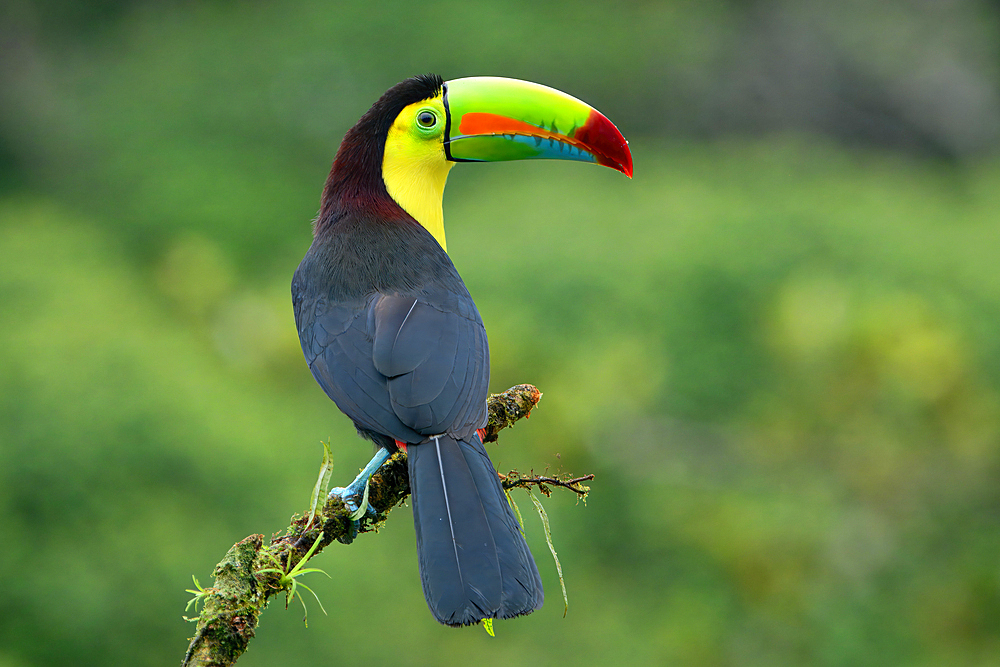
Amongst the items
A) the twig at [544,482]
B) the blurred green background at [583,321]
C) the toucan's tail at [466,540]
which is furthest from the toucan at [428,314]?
the blurred green background at [583,321]

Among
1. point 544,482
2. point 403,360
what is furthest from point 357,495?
point 544,482

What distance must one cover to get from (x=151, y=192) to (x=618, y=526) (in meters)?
5.58

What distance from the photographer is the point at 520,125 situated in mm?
3469

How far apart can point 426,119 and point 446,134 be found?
0.09 metres

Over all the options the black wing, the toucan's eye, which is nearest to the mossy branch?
the black wing

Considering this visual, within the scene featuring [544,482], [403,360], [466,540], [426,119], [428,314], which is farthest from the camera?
[426,119]

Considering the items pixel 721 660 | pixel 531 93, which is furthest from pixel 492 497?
pixel 721 660

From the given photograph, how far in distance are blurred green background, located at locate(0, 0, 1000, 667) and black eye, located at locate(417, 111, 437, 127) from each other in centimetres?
273

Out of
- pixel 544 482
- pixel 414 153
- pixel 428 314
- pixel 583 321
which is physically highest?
pixel 583 321

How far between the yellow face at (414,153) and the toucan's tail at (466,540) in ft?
3.82

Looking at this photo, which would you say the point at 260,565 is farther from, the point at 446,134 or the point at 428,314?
the point at 446,134

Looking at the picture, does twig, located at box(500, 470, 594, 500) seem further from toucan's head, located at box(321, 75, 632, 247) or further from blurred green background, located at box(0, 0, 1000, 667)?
blurred green background, located at box(0, 0, 1000, 667)

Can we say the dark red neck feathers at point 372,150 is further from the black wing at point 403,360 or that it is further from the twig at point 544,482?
the twig at point 544,482

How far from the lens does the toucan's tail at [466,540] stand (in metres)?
2.21
